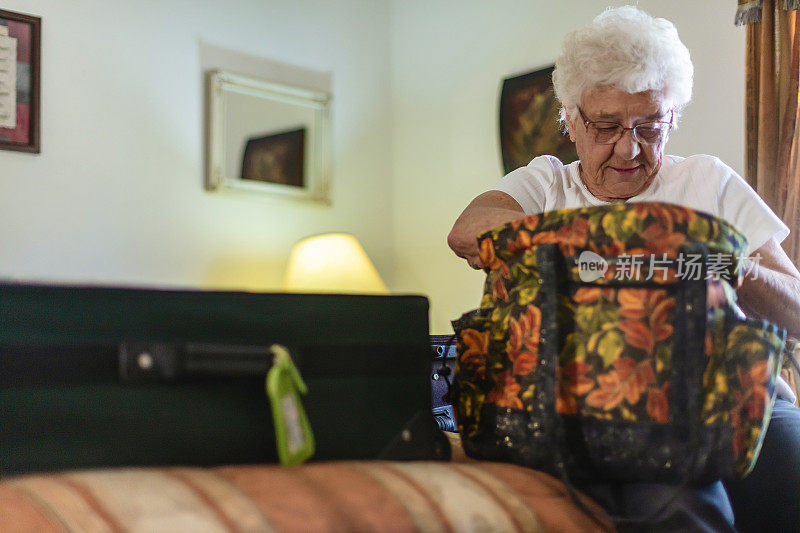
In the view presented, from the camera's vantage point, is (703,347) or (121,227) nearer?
(703,347)

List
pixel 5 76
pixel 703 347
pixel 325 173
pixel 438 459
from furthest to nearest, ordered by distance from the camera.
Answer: pixel 325 173, pixel 5 76, pixel 438 459, pixel 703 347

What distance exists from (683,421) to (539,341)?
15 cm

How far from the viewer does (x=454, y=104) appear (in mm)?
3617

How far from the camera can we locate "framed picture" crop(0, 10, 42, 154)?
2.79 m

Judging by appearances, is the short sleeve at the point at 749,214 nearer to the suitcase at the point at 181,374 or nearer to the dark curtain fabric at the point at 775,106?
the suitcase at the point at 181,374

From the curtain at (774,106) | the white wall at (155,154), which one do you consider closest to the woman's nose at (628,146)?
the curtain at (774,106)

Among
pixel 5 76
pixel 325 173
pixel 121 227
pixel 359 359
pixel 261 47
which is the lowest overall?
pixel 359 359

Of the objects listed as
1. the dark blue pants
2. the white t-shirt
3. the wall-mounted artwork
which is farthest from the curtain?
the wall-mounted artwork

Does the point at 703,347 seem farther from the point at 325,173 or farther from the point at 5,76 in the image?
the point at 325,173

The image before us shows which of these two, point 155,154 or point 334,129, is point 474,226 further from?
point 334,129

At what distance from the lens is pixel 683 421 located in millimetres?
720

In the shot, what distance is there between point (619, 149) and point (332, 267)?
2.01 metres

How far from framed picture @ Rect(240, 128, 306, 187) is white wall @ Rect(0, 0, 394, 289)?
0.41ft

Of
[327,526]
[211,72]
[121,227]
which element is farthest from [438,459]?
[211,72]
